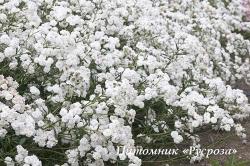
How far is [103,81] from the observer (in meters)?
5.32

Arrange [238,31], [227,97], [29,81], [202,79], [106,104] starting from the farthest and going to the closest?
1. [238,31]
2. [202,79]
3. [227,97]
4. [29,81]
5. [106,104]

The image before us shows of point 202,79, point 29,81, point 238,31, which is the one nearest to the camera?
point 29,81

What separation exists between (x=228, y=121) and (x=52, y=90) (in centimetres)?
184

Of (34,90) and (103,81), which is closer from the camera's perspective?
(34,90)

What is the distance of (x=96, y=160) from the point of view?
449 centimetres

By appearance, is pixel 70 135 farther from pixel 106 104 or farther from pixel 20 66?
pixel 20 66

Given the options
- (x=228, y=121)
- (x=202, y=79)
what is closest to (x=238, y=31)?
(x=202, y=79)

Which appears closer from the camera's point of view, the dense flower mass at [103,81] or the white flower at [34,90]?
the dense flower mass at [103,81]

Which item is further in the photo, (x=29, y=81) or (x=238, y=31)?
(x=238, y=31)

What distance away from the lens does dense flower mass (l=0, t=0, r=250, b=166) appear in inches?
172

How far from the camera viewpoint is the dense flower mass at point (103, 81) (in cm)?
436

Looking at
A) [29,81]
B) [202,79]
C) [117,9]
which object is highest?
[117,9]

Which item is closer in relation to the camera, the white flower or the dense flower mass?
the dense flower mass

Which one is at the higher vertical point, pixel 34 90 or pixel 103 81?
pixel 103 81
